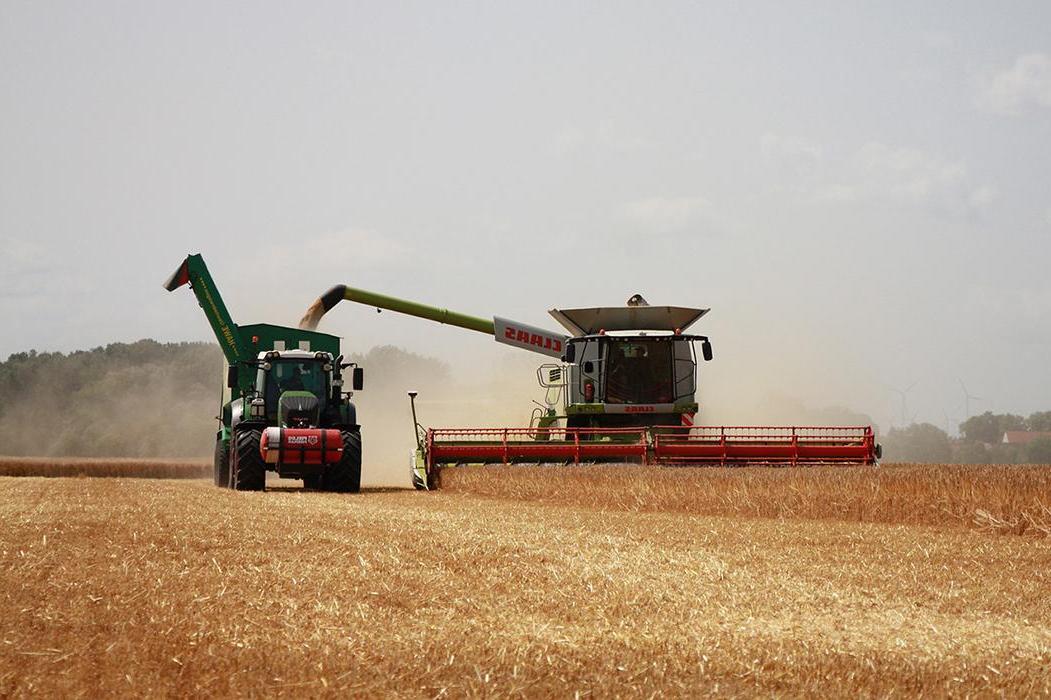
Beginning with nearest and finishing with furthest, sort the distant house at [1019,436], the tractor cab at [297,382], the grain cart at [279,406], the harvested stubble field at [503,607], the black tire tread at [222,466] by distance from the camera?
the harvested stubble field at [503,607] → the grain cart at [279,406] → the tractor cab at [297,382] → the black tire tread at [222,466] → the distant house at [1019,436]

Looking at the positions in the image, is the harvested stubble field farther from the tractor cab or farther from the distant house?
the distant house

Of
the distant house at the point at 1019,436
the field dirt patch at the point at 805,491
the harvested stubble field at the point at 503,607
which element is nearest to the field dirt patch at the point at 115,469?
the field dirt patch at the point at 805,491

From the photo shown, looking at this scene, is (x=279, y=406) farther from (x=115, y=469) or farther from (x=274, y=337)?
(x=115, y=469)

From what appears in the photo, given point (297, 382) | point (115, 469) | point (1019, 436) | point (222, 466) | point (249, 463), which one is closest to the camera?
point (249, 463)

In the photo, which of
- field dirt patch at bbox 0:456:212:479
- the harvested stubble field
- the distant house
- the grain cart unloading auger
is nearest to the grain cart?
the grain cart unloading auger

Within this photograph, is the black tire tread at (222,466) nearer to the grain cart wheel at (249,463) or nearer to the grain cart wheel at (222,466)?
the grain cart wheel at (222,466)

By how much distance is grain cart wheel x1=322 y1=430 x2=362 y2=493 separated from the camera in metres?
19.3

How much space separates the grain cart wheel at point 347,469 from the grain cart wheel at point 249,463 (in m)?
1.04

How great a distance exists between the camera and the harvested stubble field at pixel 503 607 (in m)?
5.29

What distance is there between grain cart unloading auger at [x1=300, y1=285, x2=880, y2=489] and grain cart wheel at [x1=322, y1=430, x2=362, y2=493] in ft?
3.94

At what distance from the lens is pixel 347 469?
760 inches

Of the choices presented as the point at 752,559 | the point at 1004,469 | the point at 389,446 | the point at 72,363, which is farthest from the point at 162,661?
the point at 72,363

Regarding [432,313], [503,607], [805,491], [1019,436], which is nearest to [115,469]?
[432,313]

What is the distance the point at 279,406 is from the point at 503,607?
1318cm
